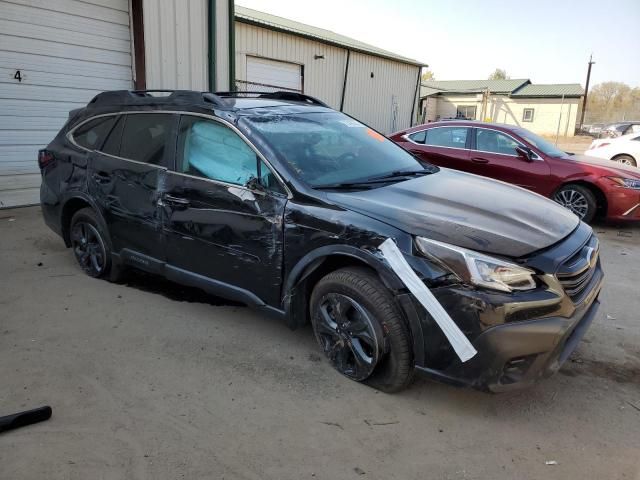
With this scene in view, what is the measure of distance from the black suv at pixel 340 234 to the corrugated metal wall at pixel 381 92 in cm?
1435

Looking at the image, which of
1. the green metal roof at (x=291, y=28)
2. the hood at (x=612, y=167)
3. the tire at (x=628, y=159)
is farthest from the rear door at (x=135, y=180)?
the tire at (x=628, y=159)

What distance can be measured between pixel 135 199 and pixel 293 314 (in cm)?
178

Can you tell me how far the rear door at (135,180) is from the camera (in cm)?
396

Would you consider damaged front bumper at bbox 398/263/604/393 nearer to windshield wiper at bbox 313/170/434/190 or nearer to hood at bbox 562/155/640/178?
windshield wiper at bbox 313/170/434/190

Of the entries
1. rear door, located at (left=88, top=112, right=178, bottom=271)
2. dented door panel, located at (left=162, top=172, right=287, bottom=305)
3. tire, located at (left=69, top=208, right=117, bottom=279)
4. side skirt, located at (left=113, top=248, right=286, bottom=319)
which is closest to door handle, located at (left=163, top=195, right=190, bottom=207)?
dented door panel, located at (left=162, top=172, right=287, bottom=305)

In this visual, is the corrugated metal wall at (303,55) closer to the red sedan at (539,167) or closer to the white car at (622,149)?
the red sedan at (539,167)

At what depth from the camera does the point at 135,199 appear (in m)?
4.10

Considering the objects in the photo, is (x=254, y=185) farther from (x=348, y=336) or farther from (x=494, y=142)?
(x=494, y=142)

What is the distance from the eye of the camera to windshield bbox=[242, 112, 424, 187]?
11.1 ft

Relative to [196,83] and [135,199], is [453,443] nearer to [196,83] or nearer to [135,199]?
[135,199]

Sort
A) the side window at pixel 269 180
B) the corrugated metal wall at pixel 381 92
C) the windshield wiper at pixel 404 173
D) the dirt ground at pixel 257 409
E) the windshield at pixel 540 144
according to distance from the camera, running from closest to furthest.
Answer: the dirt ground at pixel 257 409 < the side window at pixel 269 180 < the windshield wiper at pixel 404 173 < the windshield at pixel 540 144 < the corrugated metal wall at pixel 381 92

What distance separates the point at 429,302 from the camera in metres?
2.62

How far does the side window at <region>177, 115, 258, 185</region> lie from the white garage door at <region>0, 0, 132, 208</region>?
4.97m

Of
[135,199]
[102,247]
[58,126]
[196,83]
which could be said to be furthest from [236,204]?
[196,83]
